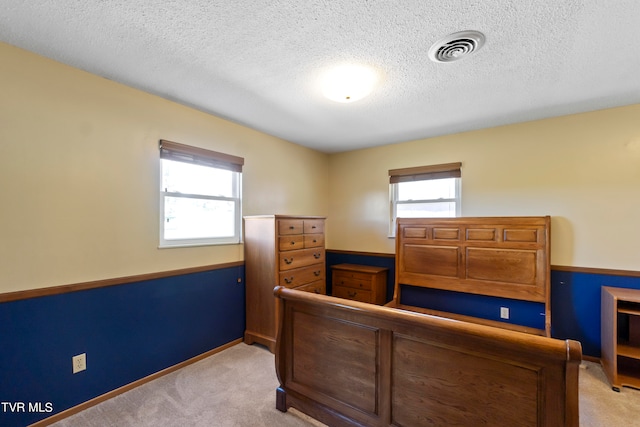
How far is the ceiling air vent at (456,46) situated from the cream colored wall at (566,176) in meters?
1.82

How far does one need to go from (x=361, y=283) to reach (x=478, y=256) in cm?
144

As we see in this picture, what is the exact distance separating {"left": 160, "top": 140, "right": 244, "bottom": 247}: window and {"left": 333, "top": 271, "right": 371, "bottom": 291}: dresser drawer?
1.54m

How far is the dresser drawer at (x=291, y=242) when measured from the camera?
2.94 meters

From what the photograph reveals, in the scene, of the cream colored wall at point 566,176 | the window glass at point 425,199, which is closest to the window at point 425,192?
the window glass at point 425,199

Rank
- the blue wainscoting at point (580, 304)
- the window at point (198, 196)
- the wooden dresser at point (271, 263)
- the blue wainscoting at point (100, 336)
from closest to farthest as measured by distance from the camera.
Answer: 1. the blue wainscoting at point (100, 336)
2. the window at point (198, 196)
3. the blue wainscoting at point (580, 304)
4. the wooden dresser at point (271, 263)

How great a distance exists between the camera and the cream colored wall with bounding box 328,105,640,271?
8.69 ft

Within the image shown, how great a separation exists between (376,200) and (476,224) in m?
1.43

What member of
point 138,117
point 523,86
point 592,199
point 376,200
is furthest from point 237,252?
point 592,199

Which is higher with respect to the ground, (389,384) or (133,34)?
(133,34)

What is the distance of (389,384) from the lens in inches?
62.1

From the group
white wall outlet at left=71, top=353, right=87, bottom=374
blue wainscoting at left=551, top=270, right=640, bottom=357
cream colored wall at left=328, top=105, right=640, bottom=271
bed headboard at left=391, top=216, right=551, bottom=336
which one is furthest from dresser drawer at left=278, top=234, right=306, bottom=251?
blue wainscoting at left=551, top=270, right=640, bottom=357

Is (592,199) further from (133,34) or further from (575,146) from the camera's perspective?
(133,34)

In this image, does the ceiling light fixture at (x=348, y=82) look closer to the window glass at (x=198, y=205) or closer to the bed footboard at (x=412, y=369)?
the window glass at (x=198, y=205)

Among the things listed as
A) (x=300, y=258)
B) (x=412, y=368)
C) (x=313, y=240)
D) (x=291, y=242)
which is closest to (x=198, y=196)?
(x=291, y=242)
